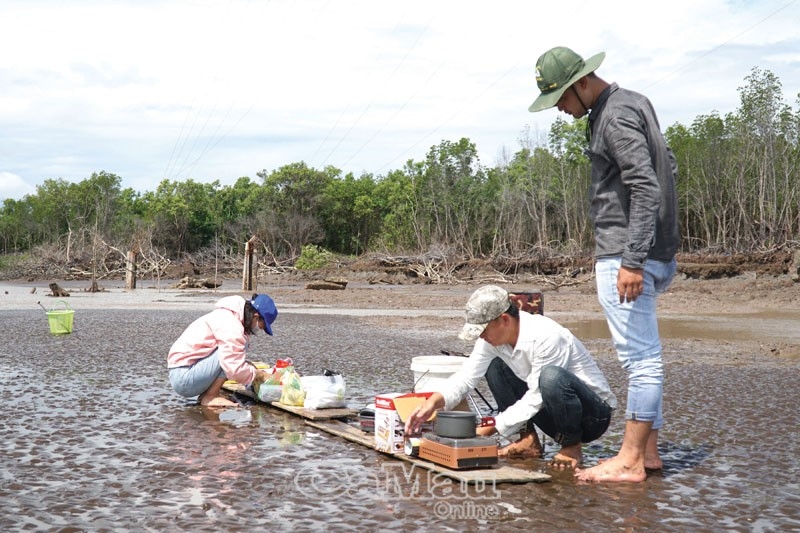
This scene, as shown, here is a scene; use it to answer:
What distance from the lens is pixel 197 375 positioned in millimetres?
6996

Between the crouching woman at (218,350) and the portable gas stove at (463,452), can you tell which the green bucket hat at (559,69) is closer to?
the portable gas stove at (463,452)

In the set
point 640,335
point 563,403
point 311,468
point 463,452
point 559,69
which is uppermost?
point 559,69

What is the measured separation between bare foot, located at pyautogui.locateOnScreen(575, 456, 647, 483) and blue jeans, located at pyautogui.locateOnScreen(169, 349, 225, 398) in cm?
349

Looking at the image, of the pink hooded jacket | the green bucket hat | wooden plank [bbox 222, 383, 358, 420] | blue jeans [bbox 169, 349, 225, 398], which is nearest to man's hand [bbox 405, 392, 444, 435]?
wooden plank [bbox 222, 383, 358, 420]

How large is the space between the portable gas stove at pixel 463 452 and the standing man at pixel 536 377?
158mm

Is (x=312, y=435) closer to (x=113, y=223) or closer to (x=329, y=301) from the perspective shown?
(x=329, y=301)

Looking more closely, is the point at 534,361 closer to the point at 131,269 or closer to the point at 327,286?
the point at 327,286

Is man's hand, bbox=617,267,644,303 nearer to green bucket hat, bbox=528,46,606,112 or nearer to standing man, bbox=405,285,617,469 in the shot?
standing man, bbox=405,285,617,469

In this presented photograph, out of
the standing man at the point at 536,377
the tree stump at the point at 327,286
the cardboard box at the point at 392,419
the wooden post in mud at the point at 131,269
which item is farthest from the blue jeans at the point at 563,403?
the wooden post in mud at the point at 131,269

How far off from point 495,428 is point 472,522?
1.22 meters

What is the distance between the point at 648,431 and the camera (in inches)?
185

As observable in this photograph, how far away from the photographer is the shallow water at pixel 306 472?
13.2ft

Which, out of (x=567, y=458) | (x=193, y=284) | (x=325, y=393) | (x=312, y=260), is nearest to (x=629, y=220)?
(x=567, y=458)

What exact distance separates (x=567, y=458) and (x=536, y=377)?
21.6 inches
